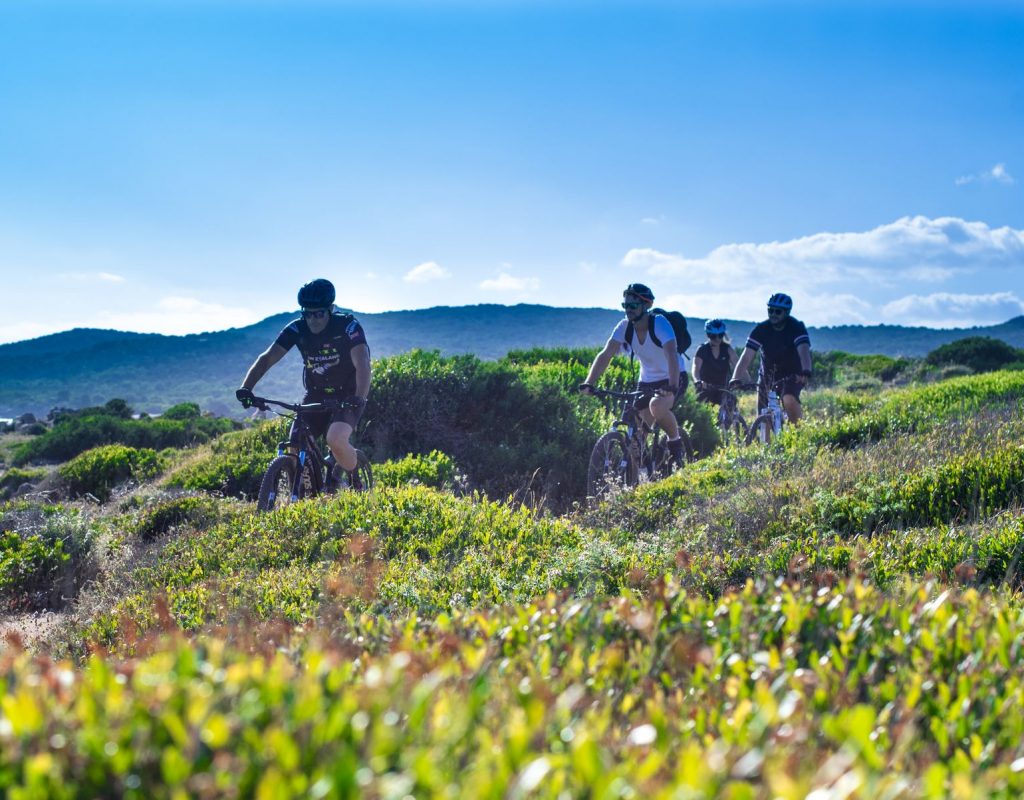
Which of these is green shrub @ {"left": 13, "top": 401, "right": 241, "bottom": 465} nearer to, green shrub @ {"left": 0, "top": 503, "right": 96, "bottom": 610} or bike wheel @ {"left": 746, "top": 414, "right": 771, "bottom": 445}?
green shrub @ {"left": 0, "top": 503, "right": 96, "bottom": 610}

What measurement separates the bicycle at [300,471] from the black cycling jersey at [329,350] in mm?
252

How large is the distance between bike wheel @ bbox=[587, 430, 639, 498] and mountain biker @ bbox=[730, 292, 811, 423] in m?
2.52

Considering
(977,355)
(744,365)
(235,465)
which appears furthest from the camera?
(977,355)

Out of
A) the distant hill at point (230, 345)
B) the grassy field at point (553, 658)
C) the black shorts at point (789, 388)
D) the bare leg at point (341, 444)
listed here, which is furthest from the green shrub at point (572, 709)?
the distant hill at point (230, 345)

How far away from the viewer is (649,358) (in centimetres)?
1098

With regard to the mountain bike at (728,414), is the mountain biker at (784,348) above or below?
above

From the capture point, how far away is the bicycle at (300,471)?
359 inches

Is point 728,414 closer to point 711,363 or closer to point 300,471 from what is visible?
point 711,363

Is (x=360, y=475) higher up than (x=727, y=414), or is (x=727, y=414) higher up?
(x=727, y=414)

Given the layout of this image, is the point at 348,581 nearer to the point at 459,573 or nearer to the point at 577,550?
the point at 459,573

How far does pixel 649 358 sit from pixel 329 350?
378 cm

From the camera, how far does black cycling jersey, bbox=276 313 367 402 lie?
906 cm

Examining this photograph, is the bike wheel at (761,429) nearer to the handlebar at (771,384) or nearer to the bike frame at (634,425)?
the handlebar at (771,384)

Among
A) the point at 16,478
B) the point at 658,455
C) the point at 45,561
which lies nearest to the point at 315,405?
the point at 45,561
